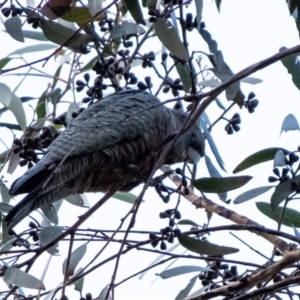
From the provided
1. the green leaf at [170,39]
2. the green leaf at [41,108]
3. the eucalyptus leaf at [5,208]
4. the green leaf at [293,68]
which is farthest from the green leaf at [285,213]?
the green leaf at [41,108]

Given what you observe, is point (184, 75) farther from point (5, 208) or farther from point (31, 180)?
point (5, 208)

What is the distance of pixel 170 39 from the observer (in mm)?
1420

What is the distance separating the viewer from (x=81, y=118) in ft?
5.92

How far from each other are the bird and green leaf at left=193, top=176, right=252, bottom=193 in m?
0.11

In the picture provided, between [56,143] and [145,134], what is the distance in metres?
0.33

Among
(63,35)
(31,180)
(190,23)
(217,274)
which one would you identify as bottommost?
(217,274)

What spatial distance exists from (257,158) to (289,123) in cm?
13

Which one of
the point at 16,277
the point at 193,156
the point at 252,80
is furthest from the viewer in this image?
the point at 193,156

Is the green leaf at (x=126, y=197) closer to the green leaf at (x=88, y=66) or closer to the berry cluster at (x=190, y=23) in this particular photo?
the green leaf at (x=88, y=66)

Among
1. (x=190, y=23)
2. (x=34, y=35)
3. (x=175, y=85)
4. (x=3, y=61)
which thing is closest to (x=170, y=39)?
(x=190, y=23)

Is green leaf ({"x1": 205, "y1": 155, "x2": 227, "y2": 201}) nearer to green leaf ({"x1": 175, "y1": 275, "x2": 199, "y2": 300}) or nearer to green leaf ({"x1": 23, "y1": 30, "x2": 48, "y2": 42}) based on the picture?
green leaf ({"x1": 175, "y1": 275, "x2": 199, "y2": 300})

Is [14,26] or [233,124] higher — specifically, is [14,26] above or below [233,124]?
above

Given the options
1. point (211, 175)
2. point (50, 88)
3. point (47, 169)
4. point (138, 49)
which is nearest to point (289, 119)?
point (211, 175)

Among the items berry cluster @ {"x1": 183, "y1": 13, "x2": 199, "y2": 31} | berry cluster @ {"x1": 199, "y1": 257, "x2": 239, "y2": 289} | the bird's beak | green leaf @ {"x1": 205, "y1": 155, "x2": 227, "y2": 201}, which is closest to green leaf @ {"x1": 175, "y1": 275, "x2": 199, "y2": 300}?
berry cluster @ {"x1": 199, "y1": 257, "x2": 239, "y2": 289}
